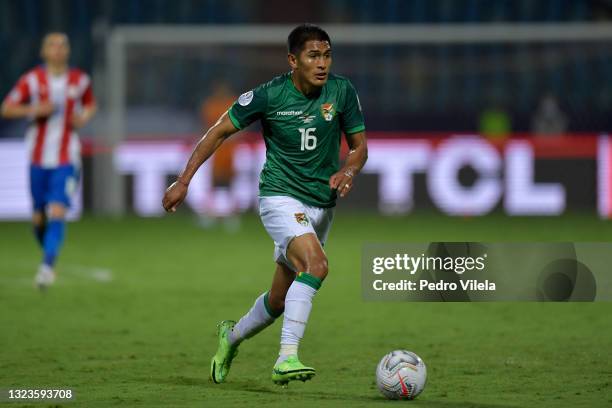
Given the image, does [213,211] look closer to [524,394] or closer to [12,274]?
[12,274]

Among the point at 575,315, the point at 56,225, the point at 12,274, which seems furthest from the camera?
the point at 12,274

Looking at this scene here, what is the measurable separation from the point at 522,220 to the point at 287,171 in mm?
12050

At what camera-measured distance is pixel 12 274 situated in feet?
42.0

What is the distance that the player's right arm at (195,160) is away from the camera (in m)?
6.49

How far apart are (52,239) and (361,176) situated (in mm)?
8947

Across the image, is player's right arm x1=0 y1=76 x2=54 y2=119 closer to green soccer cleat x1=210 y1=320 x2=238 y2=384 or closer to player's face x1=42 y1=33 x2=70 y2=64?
player's face x1=42 y1=33 x2=70 y2=64

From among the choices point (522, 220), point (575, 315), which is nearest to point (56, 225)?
point (575, 315)

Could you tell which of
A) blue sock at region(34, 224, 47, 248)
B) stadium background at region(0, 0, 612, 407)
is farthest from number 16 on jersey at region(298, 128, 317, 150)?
blue sock at region(34, 224, 47, 248)

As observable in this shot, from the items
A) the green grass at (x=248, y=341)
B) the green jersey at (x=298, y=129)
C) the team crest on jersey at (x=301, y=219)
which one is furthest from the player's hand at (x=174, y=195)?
the green grass at (x=248, y=341)

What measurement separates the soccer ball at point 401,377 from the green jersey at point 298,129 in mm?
1006

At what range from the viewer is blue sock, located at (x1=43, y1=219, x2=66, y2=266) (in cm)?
1130

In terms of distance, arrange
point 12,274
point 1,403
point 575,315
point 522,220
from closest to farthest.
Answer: point 1,403 < point 575,315 < point 12,274 < point 522,220

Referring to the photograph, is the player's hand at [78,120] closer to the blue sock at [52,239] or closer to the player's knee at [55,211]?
the player's knee at [55,211]

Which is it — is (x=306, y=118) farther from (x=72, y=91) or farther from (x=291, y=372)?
(x=72, y=91)
